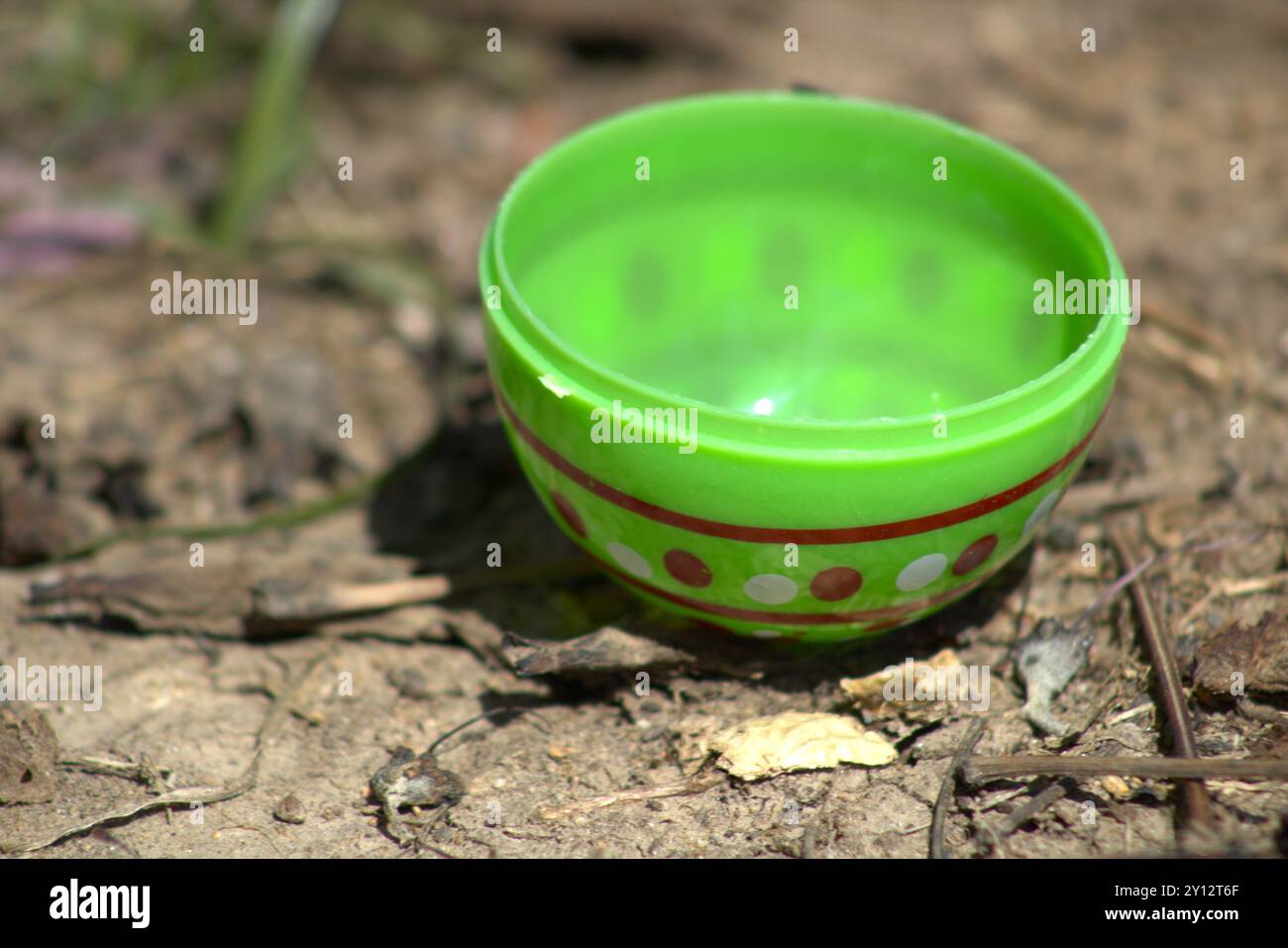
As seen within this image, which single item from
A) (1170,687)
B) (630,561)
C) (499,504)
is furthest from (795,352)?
(1170,687)

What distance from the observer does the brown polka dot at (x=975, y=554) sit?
1336 mm

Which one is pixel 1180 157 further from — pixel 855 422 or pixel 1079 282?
pixel 855 422

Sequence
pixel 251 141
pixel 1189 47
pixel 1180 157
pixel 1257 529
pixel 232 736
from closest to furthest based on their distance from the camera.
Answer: pixel 232 736 → pixel 1257 529 → pixel 251 141 → pixel 1180 157 → pixel 1189 47

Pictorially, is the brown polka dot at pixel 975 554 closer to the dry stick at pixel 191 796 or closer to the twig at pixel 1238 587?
the twig at pixel 1238 587

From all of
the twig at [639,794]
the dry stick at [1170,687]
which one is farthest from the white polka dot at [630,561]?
the dry stick at [1170,687]

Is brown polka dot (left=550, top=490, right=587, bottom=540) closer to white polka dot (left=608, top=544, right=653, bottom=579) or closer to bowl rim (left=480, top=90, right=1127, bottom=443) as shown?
white polka dot (left=608, top=544, right=653, bottom=579)

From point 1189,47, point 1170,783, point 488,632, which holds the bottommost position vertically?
point 1170,783

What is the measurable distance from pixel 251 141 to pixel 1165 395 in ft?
5.00

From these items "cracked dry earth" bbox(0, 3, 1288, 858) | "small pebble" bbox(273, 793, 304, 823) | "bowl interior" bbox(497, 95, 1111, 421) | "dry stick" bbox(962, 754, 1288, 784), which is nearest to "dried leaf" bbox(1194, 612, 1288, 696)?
"cracked dry earth" bbox(0, 3, 1288, 858)

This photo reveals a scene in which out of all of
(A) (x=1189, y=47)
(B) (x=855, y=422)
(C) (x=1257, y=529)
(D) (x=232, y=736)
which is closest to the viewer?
(B) (x=855, y=422)

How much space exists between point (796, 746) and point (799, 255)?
720 mm

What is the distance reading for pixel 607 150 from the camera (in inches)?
65.1

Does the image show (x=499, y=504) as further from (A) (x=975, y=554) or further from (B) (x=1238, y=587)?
(B) (x=1238, y=587)

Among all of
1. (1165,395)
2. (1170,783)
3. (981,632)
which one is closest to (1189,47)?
(1165,395)
